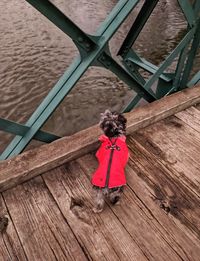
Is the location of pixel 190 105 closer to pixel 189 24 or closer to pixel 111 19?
pixel 189 24

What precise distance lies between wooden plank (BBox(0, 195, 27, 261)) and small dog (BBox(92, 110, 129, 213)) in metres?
0.74

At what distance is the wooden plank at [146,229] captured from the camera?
8.44 ft

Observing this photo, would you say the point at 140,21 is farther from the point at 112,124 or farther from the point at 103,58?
the point at 112,124

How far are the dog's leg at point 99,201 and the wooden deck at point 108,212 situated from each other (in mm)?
63

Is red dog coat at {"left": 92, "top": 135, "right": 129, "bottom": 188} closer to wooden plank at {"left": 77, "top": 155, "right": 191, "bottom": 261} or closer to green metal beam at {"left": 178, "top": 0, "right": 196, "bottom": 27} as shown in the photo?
wooden plank at {"left": 77, "top": 155, "right": 191, "bottom": 261}

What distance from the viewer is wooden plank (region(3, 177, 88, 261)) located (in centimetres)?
257

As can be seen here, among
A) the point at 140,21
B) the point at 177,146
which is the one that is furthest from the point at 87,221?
the point at 140,21

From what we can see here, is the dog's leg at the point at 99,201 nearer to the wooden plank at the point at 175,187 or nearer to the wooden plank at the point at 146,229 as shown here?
the wooden plank at the point at 146,229

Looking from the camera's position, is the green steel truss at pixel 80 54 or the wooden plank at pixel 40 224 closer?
the wooden plank at pixel 40 224

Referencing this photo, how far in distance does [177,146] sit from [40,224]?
1876mm

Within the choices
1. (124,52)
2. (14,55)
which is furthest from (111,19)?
(14,55)

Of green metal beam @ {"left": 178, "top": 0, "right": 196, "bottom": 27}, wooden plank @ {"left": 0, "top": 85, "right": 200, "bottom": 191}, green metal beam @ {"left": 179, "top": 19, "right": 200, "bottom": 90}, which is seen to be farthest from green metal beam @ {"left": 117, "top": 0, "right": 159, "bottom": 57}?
wooden plank @ {"left": 0, "top": 85, "right": 200, "bottom": 191}

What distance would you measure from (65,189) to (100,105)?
16.7ft

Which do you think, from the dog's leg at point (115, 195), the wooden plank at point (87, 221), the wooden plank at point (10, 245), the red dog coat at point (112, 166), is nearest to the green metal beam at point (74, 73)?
the wooden plank at point (87, 221)
